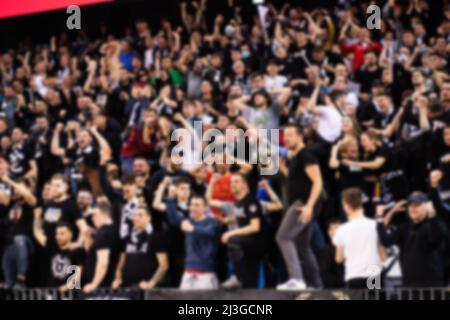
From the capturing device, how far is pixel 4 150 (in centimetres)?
1451

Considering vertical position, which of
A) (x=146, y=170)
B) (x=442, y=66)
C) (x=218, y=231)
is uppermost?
(x=442, y=66)

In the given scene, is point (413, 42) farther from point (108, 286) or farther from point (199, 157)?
point (108, 286)

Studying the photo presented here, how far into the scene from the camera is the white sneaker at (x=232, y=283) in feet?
35.3

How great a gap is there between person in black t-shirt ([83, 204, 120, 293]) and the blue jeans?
121 centimetres

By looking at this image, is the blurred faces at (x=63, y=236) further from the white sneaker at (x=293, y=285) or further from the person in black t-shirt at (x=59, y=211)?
the white sneaker at (x=293, y=285)

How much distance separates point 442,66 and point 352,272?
3.34 m

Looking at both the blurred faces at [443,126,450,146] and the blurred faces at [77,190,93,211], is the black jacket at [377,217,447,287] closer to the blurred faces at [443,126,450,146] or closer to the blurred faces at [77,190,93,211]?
the blurred faces at [443,126,450,146]

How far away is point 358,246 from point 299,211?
3.29 ft

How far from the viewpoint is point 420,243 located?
30.7 ft

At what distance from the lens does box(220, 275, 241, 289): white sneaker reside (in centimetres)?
1077
